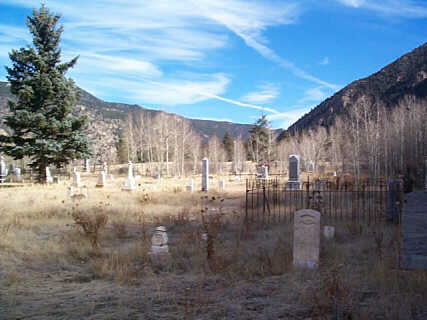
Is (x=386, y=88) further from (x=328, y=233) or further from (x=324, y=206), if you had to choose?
(x=328, y=233)

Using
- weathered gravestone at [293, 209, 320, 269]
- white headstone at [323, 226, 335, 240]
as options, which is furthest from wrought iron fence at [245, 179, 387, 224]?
weathered gravestone at [293, 209, 320, 269]

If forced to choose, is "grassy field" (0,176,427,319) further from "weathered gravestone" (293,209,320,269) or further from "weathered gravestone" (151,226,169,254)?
"weathered gravestone" (293,209,320,269)

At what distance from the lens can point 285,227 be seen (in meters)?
9.66

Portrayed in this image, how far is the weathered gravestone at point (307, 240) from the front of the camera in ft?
19.9

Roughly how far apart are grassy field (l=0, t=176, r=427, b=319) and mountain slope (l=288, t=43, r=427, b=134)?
61.5m

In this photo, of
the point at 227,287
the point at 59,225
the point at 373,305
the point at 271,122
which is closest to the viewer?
the point at 373,305

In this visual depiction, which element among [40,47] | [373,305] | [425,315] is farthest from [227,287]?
[40,47]

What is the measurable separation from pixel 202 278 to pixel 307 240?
205 cm

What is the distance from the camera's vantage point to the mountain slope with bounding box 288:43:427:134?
74.7 meters

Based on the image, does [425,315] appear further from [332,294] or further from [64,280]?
[64,280]

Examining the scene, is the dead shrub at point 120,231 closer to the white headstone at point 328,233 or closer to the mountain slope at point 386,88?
the white headstone at point 328,233

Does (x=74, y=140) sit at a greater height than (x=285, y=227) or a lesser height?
greater

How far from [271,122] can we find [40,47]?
130ft

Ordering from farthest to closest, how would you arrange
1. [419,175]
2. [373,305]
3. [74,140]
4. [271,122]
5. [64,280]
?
[271,122] → [74,140] → [419,175] → [64,280] → [373,305]
